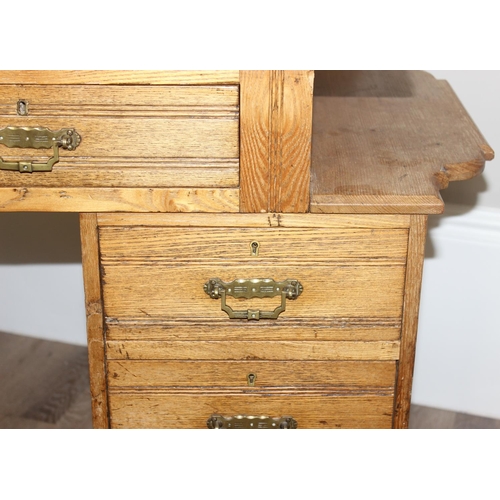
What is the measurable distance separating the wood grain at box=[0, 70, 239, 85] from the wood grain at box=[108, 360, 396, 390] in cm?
41

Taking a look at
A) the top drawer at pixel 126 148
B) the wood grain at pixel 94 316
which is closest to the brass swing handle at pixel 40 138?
the top drawer at pixel 126 148

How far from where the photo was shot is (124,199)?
1117 millimetres

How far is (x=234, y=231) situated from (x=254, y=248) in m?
0.04

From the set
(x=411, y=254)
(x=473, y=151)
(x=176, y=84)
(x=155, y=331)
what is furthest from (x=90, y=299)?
(x=473, y=151)

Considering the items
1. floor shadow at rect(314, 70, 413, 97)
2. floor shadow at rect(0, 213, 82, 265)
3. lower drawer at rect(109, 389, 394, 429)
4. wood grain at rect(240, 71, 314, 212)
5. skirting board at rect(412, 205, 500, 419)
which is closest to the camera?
wood grain at rect(240, 71, 314, 212)

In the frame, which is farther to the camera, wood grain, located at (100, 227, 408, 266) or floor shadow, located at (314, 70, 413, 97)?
floor shadow, located at (314, 70, 413, 97)

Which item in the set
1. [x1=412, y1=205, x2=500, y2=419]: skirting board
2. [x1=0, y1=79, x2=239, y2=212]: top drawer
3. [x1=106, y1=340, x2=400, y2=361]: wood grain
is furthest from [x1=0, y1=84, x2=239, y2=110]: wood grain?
[x1=412, y1=205, x2=500, y2=419]: skirting board

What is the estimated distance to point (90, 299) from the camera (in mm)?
1186

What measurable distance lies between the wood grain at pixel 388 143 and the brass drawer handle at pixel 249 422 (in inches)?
13.5

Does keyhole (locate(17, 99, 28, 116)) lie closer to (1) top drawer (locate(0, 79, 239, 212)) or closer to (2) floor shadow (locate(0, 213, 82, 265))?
Answer: (1) top drawer (locate(0, 79, 239, 212))

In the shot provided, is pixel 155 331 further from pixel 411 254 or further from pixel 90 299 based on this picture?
pixel 411 254

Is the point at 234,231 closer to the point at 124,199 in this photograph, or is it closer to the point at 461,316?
the point at 124,199

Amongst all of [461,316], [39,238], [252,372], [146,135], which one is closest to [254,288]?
[252,372]

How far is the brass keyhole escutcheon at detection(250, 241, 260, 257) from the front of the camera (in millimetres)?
1146
